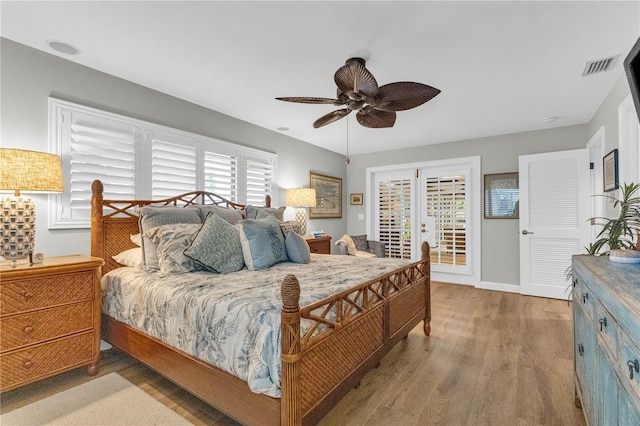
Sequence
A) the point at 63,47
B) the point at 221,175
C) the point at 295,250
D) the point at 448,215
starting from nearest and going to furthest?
the point at 63,47 < the point at 295,250 < the point at 221,175 < the point at 448,215

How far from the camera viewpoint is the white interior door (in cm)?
409

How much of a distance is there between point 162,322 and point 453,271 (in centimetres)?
468

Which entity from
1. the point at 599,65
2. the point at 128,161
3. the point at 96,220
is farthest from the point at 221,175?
the point at 599,65

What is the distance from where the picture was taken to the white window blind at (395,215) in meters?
5.74

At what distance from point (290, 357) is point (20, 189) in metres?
2.09

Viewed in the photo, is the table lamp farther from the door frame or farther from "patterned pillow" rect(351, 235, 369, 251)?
the door frame

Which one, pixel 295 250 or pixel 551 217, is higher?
pixel 551 217

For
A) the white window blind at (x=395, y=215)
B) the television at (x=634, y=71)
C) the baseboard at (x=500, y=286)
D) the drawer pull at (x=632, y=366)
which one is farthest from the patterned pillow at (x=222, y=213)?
the baseboard at (x=500, y=286)

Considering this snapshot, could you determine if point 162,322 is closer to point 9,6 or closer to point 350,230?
point 9,6

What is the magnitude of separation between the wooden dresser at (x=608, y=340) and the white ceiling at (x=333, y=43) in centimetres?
160

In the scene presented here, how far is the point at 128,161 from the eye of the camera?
2.91 meters

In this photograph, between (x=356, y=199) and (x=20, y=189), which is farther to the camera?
(x=356, y=199)

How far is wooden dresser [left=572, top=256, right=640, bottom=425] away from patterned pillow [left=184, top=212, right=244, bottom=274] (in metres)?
2.18

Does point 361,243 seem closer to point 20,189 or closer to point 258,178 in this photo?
point 258,178
